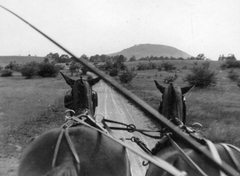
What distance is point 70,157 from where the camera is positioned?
2.24 meters

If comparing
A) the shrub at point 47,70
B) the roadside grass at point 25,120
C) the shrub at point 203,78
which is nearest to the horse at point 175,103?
the roadside grass at point 25,120

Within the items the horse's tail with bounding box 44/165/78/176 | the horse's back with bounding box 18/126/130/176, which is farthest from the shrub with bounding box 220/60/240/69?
the horse's tail with bounding box 44/165/78/176

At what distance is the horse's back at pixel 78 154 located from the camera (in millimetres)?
2219

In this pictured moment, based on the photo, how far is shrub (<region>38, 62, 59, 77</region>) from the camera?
39.1 meters

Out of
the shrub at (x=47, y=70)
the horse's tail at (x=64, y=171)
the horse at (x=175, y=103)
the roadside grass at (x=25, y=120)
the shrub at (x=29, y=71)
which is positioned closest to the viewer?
the horse's tail at (x=64, y=171)

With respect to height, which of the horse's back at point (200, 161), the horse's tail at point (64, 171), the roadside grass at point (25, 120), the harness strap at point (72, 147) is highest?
the harness strap at point (72, 147)

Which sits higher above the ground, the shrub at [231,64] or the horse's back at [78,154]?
the horse's back at [78,154]

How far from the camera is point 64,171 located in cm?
209

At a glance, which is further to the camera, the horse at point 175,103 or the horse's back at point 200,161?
the horse at point 175,103

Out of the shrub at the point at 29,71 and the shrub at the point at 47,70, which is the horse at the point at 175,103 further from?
the shrub at the point at 47,70

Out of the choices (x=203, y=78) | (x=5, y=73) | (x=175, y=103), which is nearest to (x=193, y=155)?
(x=175, y=103)

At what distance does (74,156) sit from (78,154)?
0.11 m

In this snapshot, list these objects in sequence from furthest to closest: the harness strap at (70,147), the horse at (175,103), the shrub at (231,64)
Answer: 1. the shrub at (231,64)
2. the horse at (175,103)
3. the harness strap at (70,147)

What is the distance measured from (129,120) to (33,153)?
27.8 ft
